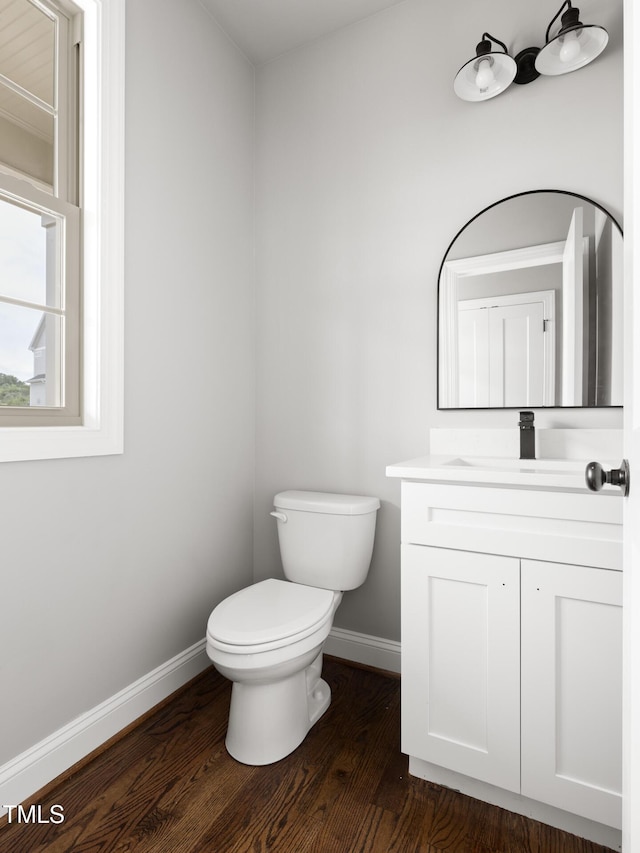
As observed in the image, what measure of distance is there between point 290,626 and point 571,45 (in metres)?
1.99

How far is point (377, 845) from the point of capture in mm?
1154

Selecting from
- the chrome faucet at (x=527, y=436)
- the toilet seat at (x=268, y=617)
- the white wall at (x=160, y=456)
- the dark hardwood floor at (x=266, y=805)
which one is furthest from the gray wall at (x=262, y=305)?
the toilet seat at (x=268, y=617)

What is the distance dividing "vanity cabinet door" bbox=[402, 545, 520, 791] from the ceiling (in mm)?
2089

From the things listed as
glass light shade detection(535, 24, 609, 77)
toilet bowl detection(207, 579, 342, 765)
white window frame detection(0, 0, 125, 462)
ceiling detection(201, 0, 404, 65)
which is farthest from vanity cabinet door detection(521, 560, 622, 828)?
ceiling detection(201, 0, 404, 65)

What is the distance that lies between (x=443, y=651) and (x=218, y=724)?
84 centimetres

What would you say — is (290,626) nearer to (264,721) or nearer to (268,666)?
(268,666)

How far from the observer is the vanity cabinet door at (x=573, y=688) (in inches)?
43.3

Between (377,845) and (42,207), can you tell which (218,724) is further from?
(42,207)

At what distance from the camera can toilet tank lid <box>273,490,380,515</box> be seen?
5.86ft

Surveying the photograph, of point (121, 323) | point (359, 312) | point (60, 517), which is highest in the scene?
point (359, 312)

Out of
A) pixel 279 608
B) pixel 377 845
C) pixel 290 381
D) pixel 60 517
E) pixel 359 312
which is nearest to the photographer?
pixel 377 845

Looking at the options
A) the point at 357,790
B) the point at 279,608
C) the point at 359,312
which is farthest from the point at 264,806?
the point at 359,312

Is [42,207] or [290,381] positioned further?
[290,381]

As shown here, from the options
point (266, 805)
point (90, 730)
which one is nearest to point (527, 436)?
point (266, 805)
